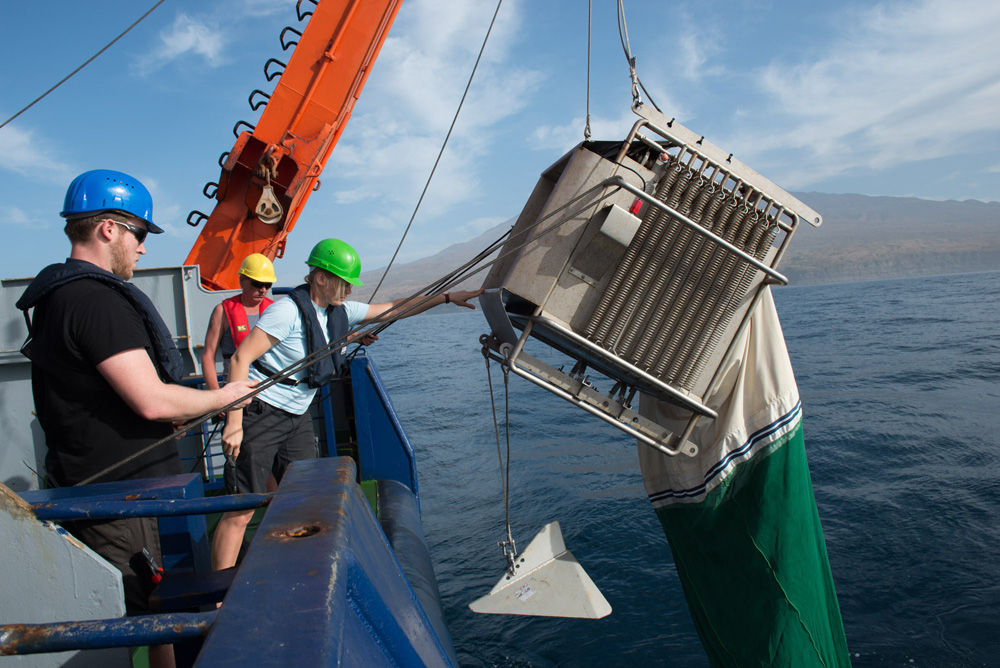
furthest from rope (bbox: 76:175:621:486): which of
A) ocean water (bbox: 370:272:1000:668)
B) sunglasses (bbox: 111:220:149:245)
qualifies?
ocean water (bbox: 370:272:1000:668)

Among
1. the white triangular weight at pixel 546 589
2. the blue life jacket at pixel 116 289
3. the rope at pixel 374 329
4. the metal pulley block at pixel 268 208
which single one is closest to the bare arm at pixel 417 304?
the rope at pixel 374 329

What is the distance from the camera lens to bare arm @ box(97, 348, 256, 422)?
6.03 ft

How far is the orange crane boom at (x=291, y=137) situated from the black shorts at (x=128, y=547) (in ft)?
17.0

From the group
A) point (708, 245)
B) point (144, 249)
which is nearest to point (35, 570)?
point (144, 249)

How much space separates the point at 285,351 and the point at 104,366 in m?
1.48

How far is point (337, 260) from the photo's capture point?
349 cm

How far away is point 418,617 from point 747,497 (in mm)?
2317

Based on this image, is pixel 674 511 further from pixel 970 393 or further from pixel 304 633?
pixel 970 393

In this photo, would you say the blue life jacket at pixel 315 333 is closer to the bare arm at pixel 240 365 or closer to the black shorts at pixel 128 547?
the bare arm at pixel 240 365

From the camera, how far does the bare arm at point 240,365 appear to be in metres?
2.96

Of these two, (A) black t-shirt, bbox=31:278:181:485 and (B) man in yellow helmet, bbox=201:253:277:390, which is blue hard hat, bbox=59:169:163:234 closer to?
(A) black t-shirt, bbox=31:278:181:485

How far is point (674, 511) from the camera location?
3.32 m

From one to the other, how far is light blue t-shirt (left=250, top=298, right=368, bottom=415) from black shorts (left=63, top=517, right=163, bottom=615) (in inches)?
56.8

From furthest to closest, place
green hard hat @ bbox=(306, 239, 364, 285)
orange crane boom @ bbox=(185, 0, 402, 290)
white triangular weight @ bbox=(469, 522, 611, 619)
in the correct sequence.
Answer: orange crane boom @ bbox=(185, 0, 402, 290)
white triangular weight @ bbox=(469, 522, 611, 619)
green hard hat @ bbox=(306, 239, 364, 285)
